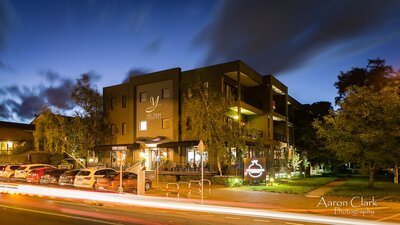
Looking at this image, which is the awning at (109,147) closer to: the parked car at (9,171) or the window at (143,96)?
the window at (143,96)

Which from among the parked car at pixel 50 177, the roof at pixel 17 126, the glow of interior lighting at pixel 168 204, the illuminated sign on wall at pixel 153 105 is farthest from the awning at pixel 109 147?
the roof at pixel 17 126

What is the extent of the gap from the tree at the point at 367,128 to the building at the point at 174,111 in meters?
9.54

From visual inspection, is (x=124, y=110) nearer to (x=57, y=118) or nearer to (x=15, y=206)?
(x=57, y=118)

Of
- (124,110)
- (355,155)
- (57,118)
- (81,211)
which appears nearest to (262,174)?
(355,155)

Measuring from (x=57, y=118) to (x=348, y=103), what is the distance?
31286 millimetres

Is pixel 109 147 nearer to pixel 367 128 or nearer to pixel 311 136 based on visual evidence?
pixel 367 128

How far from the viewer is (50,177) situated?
32.8 m

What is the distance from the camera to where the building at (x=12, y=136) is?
6225 centimetres

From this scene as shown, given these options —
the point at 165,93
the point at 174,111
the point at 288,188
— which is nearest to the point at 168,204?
the point at 288,188

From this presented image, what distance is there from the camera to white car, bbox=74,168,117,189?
2706 cm

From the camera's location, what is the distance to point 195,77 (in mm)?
38656

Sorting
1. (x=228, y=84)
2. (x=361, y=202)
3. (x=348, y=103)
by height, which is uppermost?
(x=228, y=84)

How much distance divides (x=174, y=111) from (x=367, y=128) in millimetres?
20253

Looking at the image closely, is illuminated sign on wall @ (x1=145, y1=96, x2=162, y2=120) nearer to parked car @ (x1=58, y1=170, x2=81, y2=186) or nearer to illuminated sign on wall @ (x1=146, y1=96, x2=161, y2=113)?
illuminated sign on wall @ (x1=146, y1=96, x2=161, y2=113)
